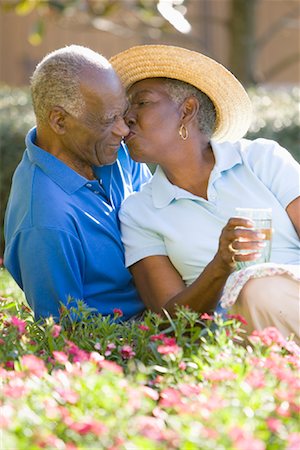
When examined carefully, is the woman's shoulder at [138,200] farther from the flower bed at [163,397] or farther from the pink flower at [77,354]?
the pink flower at [77,354]

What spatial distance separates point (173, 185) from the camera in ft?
14.1

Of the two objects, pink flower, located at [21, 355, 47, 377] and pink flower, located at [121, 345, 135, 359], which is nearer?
pink flower, located at [21, 355, 47, 377]

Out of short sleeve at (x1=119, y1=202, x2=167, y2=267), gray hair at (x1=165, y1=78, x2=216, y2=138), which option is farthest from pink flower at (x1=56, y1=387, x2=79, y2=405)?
gray hair at (x1=165, y1=78, x2=216, y2=138)

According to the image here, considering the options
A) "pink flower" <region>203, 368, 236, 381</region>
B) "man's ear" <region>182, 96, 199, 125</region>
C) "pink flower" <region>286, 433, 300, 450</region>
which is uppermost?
"man's ear" <region>182, 96, 199, 125</region>

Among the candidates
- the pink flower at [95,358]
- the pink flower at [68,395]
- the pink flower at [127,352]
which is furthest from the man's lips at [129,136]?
the pink flower at [68,395]

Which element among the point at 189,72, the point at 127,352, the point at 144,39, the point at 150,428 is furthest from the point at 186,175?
the point at 144,39

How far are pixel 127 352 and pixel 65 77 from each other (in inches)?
49.5

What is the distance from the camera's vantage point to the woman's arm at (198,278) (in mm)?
3498

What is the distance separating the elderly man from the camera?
13.1 feet

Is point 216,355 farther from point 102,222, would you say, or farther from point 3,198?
point 3,198

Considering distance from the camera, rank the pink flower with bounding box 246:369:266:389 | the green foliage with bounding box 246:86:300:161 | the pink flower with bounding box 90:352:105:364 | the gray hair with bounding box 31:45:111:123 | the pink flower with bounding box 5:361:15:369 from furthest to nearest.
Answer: the green foliage with bounding box 246:86:300:161 → the gray hair with bounding box 31:45:111:123 → the pink flower with bounding box 5:361:15:369 → the pink flower with bounding box 90:352:105:364 → the pink flower with bounding box 246:369:266:389

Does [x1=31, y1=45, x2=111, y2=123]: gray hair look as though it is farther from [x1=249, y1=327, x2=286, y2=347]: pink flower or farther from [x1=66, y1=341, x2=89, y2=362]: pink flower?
[x1=249, y1=327, x2=286, y2=347]: pink flower

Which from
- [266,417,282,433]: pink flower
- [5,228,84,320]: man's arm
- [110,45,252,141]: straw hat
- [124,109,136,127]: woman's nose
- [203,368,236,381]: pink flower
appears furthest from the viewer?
[110,45,252,141]: straw hat

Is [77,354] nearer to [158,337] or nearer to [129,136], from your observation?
[158,337]
